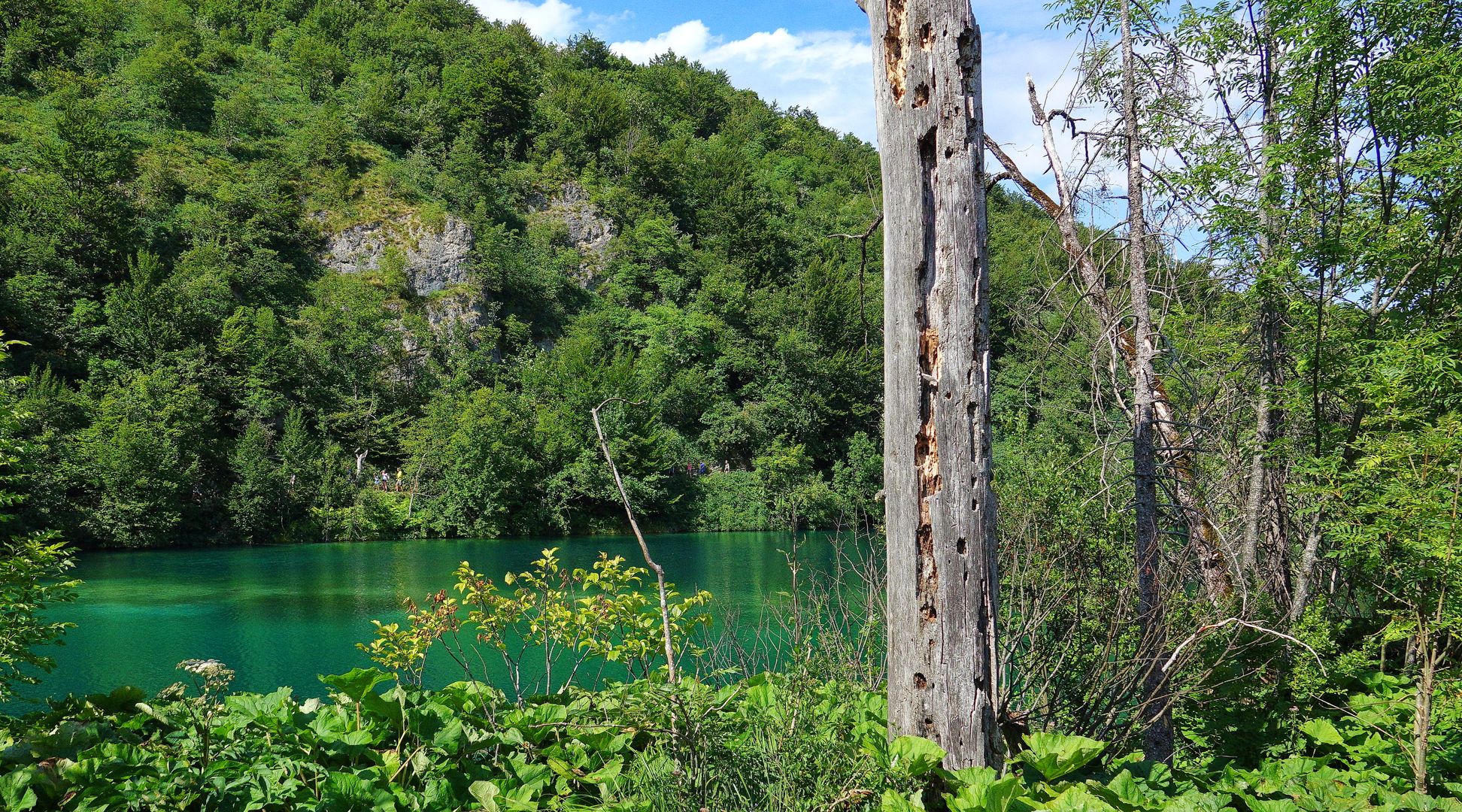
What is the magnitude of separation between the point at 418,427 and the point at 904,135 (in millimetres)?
30259

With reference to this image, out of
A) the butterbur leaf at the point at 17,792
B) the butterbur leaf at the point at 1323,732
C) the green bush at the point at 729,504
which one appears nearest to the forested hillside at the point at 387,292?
the green bush at the point at 729,504

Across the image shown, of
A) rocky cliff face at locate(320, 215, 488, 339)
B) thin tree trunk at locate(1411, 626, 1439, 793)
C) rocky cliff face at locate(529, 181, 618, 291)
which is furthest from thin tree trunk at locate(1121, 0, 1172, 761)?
rocky cliff face at locate(529, 181, 618, 291)

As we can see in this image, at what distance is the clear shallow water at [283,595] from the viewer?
10.7 meters

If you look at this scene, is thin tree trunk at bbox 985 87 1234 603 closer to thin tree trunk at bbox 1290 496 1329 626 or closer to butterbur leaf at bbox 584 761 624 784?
thin tree trunk at bbox 1290 496 1329 626

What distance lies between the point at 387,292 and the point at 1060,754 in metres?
36.8

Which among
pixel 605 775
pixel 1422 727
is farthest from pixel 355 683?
pixel 1422 727

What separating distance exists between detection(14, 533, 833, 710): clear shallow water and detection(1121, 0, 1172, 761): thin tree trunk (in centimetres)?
193

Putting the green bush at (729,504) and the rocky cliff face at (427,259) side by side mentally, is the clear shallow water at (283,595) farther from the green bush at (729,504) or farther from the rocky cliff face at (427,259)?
the rocky cliff face at (427,259)

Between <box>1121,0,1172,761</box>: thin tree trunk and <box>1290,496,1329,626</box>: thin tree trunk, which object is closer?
<box>1121,0,1172,761</box>: thin tree trunk

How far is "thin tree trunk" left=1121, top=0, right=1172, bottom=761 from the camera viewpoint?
3633mm

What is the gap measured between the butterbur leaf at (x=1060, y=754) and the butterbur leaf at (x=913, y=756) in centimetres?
26

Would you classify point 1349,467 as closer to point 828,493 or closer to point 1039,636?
point 1039,636

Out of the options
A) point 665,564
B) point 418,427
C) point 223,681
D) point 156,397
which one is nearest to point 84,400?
point 156,397

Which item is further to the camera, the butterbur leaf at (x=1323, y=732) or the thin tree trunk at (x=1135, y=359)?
the thin tree trunk at (x=1135, y=359)
